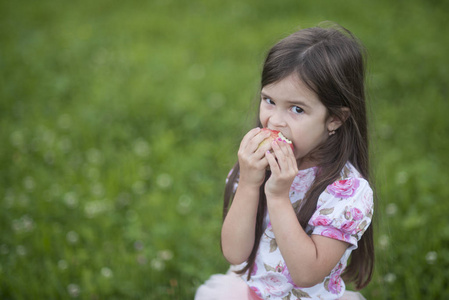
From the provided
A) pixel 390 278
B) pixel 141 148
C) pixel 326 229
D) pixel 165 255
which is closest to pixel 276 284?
pixel 326 229

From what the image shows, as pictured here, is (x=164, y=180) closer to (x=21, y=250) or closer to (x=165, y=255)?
(x=165, y=255)

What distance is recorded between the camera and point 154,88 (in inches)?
187

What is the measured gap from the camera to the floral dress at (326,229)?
1500 mm

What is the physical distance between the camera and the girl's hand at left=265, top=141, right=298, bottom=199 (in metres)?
1.46

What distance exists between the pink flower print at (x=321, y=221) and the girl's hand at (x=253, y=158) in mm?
245

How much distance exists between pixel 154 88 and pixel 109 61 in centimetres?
105

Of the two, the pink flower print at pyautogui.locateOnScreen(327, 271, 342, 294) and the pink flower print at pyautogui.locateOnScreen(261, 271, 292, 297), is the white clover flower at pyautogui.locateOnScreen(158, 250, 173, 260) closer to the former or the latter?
the pink flower print at pyautogui.locateOnScreen(261, 271, 292, 297)

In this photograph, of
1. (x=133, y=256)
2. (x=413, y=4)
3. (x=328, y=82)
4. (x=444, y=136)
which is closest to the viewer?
(x=328, y=82)

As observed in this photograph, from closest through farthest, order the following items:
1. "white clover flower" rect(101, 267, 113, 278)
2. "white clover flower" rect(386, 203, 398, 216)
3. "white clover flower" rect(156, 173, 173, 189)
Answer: "white clover flower" rect(101, 267, 113, 278), "white clover flower" rect(386, 203, 398, 216), "white clover flower" rect(156, 173, 173, 189)

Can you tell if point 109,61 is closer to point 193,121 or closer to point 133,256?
point 193,121

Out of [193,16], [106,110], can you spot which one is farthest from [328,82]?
[193,16]

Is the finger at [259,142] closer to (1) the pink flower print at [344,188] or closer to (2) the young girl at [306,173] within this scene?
(2) the young girl at [306,173]

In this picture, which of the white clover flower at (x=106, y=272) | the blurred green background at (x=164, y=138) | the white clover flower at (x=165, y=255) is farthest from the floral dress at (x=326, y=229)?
the white clover flower at (x=106, y=272)

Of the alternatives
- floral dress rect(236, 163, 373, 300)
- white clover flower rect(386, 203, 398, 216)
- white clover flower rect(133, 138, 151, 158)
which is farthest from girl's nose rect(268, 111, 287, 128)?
white clover flower rect(133, 138, 151, 158)
